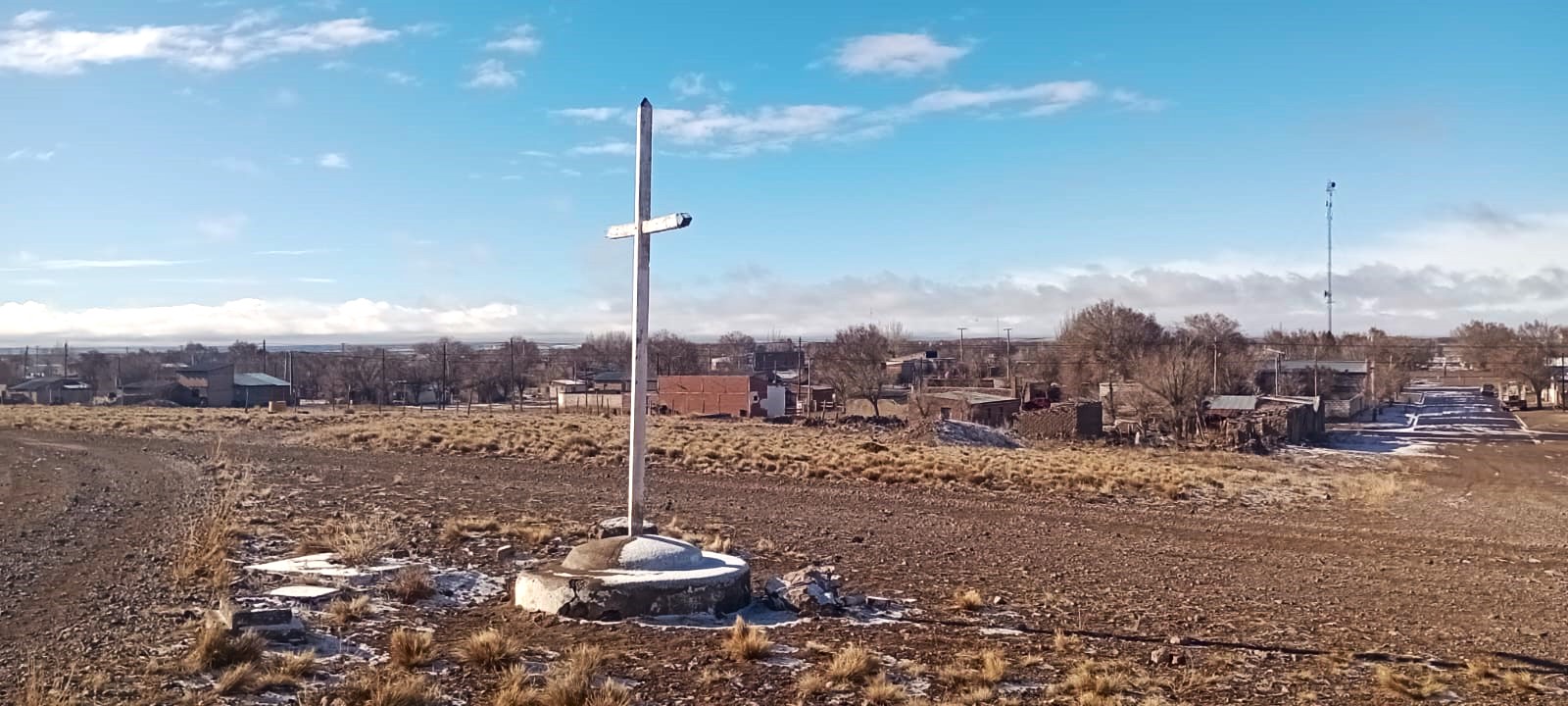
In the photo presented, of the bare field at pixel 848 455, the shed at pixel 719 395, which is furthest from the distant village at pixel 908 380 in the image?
the bare field at pixel 848 455

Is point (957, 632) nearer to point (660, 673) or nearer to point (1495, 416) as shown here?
point (660, 673)

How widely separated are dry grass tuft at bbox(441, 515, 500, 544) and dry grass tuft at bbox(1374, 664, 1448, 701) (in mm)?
8847

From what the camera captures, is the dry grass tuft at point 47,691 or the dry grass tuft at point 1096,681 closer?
the dry grass tuft at point 47,691

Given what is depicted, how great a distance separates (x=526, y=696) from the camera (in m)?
6.03

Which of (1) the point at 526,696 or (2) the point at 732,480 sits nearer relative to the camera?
(1) the point at 526,696

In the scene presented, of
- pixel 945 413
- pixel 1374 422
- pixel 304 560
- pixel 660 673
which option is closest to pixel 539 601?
pixel 660 673

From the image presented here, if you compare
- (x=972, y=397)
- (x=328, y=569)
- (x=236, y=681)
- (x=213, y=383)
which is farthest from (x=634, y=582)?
(x=213, y=383)

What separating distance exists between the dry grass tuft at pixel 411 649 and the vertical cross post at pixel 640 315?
2.52m

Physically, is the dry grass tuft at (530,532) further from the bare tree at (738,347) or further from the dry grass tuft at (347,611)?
the bare tree at (738,347)

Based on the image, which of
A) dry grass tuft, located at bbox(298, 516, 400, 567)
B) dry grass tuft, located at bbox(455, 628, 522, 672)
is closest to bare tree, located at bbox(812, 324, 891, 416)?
dry grass tuft, located at bbox(298, 516, 400, 567)

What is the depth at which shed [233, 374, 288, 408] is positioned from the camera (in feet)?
223

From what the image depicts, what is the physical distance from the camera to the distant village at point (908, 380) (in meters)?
50.8

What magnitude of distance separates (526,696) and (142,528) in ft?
28.7

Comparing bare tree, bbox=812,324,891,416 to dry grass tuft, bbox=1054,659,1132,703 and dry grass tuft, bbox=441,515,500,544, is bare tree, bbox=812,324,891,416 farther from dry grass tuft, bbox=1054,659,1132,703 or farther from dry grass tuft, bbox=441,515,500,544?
dry grass tuft, bbox=1054,659,1132,703
